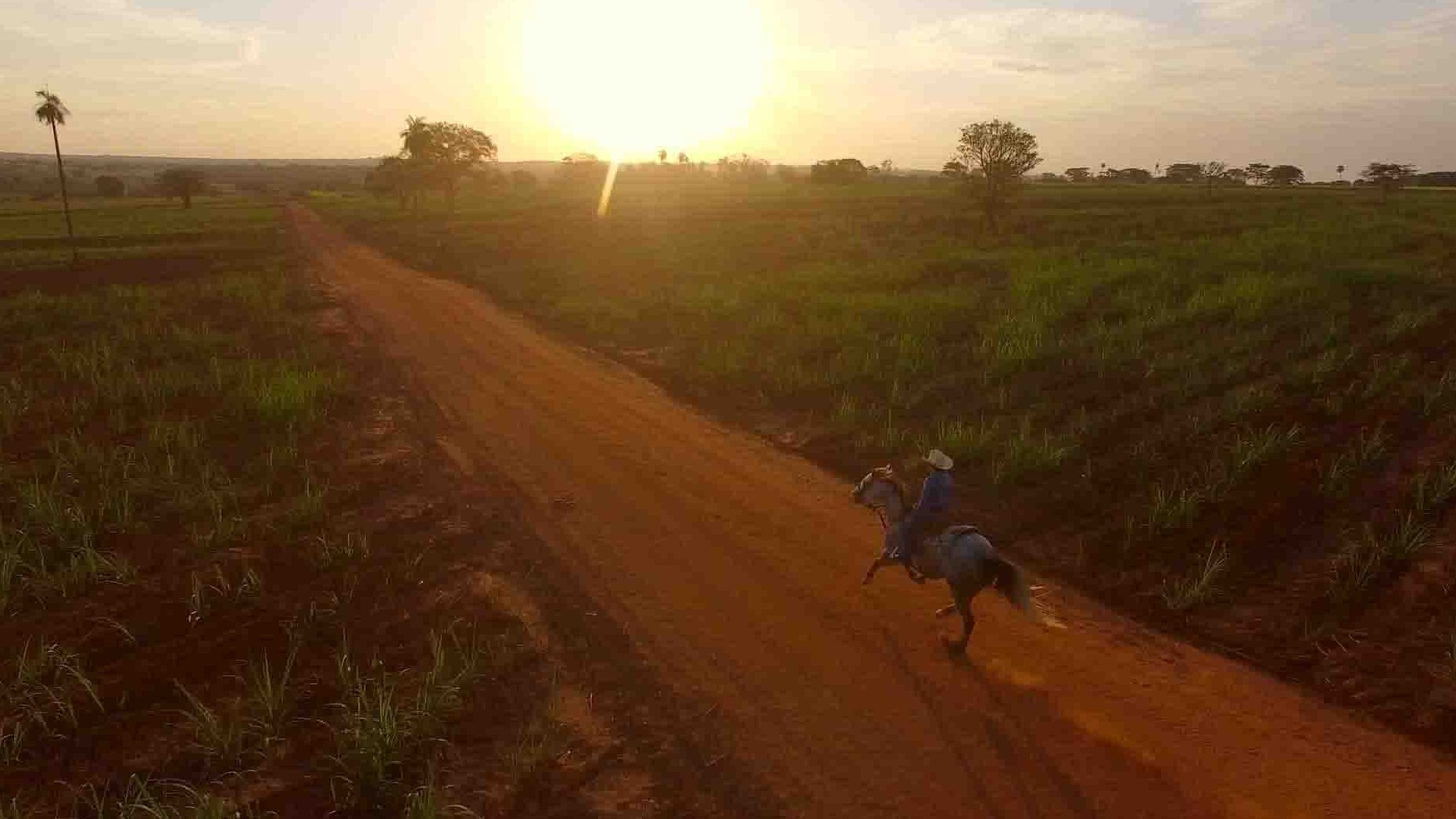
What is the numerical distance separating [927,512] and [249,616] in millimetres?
6181

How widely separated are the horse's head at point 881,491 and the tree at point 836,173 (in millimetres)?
107180

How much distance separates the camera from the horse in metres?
6.27

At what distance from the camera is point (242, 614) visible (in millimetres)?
7152

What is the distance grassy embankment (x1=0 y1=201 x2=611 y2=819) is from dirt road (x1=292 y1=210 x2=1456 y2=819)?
1396mm

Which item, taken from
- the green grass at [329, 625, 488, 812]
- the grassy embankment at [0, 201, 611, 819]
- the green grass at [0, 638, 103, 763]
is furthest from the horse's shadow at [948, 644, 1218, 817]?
the green grass at [0, 638, 103, 763]

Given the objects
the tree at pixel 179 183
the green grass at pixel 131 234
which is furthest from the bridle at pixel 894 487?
the tree at pixel 179 183

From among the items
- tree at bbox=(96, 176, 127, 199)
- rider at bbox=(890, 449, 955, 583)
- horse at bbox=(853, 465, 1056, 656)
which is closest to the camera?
horse at bbox=(853, 465, 1056, 656)

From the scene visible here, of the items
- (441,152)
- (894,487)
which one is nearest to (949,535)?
(894,487)

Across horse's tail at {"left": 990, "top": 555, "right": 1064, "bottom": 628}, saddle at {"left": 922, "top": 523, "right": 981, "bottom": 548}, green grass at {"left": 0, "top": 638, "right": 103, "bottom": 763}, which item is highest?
saddle at {"left": 922, "top": 523, "right": 981, "bottom": 548}

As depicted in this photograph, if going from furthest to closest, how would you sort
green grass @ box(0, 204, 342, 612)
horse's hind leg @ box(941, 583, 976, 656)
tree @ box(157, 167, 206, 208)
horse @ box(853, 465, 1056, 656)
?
tree @ box(157, 167, 206, 208) → green grass @ box(0, 204, 342, 612) → horse's hind leg @ box(941, 583, 976, 656) → horse @ box(853, 465, 1056, 656)

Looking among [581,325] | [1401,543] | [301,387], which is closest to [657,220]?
[581,325]

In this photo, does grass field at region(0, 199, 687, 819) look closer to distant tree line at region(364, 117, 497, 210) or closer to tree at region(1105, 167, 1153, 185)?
distant tree line at region(364, 117, 497, 210)

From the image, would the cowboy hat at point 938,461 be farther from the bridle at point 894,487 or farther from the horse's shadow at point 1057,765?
the horse's shadow at point 1057,765

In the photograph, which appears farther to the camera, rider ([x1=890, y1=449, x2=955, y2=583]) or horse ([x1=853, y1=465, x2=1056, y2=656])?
rider ([x1=890, y1=449, x2=955, y2=583])
